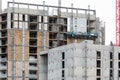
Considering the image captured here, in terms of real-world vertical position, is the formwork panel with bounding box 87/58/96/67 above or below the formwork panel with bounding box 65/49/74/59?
below

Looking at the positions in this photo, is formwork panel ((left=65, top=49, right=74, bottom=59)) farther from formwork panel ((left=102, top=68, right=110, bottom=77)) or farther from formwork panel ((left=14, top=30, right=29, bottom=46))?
formwork panel ((left=14, top=30, right=29, bottom=46))

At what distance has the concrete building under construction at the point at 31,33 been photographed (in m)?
172

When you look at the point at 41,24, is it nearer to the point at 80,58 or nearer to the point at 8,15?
the point at 8,15

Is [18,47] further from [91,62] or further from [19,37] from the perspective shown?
[91,62]

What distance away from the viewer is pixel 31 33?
579 feet

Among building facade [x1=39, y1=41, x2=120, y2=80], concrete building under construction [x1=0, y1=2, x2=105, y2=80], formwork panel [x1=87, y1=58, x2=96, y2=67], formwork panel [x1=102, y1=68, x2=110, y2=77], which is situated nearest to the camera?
building facade [x1=39, y1=41, x2=120, y2=80]

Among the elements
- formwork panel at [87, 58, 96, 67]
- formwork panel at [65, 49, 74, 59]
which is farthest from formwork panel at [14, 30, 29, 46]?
formwork panel at [87, 58, 96, 67]

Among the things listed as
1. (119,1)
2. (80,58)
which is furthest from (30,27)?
(80,58)

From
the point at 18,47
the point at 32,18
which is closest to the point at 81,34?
the point at 32,18

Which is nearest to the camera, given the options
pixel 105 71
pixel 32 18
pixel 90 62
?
pixel 90 62

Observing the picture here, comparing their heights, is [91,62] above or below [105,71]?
above

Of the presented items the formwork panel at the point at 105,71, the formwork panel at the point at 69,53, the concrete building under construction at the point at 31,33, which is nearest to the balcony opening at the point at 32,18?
the concrete building under construction at the point at 31,33

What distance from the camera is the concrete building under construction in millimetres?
172250

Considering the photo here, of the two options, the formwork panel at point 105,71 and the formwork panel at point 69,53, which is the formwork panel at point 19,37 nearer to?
the formwork panel at point 69,53
